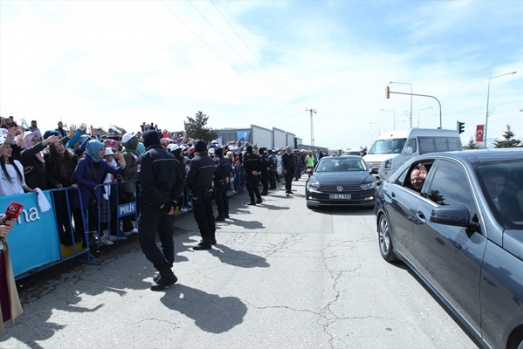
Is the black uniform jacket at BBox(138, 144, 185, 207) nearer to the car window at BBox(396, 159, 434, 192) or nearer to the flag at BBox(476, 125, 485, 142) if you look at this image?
the car window at BBox(396, 159, 434, 192)

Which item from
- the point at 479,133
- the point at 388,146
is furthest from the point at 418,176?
the point at 479,133

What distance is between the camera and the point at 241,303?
3.71 m

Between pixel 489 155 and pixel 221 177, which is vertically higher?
pixel 489 155

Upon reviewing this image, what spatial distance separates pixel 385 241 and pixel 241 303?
2465 millimetres

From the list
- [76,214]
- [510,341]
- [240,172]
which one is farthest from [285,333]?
[240,172]

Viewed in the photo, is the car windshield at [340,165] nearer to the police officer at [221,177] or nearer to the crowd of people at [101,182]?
the police officer at [221,177]

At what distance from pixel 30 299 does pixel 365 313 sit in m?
3.82

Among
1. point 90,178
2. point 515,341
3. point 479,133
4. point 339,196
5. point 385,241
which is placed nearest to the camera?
point 515,341

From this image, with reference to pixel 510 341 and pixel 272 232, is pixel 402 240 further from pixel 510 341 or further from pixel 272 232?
pixel 272 232

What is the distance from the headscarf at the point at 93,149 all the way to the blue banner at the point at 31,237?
0.99 metres

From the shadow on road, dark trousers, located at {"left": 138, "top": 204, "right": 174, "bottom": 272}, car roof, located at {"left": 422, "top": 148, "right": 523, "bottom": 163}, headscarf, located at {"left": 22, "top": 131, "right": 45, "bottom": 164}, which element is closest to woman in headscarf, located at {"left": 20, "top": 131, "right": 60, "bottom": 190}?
headscarf, located at {"left": 22, "top": 131, "right": 45, "bottom": 164}

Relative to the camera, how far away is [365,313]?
3408mm

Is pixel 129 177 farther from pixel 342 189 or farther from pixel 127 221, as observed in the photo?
pixel 342 189

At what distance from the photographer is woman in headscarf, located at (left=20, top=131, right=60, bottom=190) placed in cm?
491
